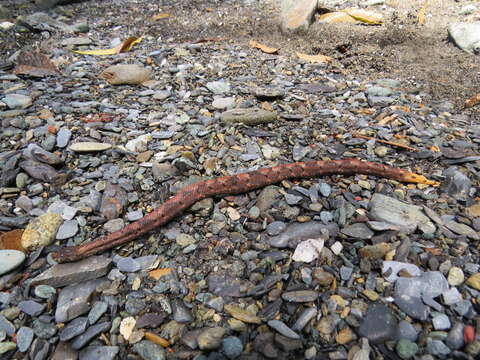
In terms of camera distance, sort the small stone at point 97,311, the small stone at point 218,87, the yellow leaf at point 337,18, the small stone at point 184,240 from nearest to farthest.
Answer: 1. the small stone at point 97,311
2. the small stone at point 184,240
3. the small stone at point 218,87
4. the yellow leaf at point 337,18

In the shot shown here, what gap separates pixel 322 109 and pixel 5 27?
720 centimetres

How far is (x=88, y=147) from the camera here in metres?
4.17

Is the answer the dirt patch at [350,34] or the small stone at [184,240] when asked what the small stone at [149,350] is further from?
the dirt patch at [350,34]

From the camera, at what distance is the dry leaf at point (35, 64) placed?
581cm

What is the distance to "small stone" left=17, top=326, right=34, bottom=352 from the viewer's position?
8.20 feet

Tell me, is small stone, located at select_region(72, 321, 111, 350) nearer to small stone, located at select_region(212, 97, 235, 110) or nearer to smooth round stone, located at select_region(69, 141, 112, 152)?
smooth round stone, located at select_region(69, 141, 112, 152)

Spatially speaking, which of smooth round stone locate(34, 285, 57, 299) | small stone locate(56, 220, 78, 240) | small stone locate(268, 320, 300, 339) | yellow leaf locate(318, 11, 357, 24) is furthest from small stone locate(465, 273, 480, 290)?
yellow leaf locate(318, 11, 357, 24)

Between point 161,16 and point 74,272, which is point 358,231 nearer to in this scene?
point 74,272

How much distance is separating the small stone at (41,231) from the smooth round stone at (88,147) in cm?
105

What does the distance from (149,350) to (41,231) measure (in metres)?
1.61

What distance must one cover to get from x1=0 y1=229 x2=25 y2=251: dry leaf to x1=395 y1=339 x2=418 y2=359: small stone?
126 inches

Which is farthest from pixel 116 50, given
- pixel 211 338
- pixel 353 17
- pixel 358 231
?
pixel 211 338

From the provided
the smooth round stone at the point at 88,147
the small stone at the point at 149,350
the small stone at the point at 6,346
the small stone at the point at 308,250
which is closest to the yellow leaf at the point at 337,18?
the smooth round stone at the point at 88,147

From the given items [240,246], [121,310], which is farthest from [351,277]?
[121,310]
